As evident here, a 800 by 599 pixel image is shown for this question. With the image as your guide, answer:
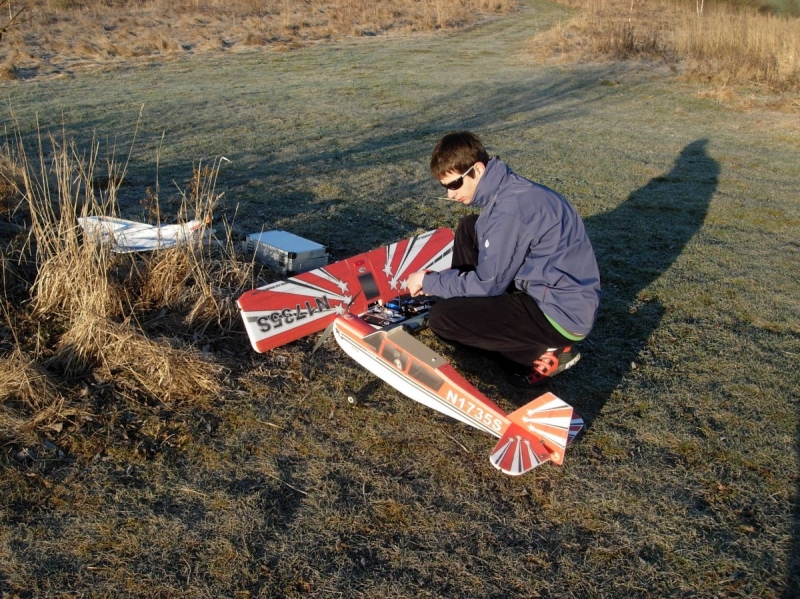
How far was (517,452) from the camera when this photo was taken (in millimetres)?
3266

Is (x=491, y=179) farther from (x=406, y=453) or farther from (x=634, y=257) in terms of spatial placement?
(x=634, y=257)

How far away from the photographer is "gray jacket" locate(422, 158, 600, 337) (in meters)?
3.69

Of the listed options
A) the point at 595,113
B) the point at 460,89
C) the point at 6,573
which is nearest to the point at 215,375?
the point at 6,573

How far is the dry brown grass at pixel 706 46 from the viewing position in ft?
51.5

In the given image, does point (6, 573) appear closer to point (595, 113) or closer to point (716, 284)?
point (716, 284)

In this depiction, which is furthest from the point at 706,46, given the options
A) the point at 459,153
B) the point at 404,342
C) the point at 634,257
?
the point at 404,342

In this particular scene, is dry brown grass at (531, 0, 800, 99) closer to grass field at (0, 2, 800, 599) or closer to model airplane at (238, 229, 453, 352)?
grass field at (0, 2, 800, 599)

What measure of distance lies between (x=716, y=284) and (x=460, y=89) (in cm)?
1019

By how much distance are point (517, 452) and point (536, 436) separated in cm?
16

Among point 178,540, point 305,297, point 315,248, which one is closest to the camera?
point 178,540

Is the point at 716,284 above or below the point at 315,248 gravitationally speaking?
below

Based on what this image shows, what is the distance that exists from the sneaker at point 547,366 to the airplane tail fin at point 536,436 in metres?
0.76

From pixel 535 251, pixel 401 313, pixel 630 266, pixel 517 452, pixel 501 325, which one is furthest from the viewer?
pixel 630 266

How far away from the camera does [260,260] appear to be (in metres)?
5.45
